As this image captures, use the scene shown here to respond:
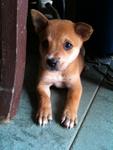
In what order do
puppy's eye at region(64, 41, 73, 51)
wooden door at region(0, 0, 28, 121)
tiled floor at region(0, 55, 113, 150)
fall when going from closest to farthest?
wooden door at region(0, 0, 28, 121), tiled floor at region(0, 55, 113, 150), puppy's eye at region(64, 41, 73, 51)

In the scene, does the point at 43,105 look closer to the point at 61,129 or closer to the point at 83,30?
the point at 61,129

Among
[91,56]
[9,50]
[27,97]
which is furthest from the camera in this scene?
[91,56]

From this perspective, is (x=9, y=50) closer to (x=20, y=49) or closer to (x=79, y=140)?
(x=20, y=49)

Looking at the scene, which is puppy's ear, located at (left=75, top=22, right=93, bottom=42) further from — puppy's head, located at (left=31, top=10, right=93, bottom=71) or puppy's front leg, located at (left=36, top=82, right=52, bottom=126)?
puppy's front leg, located at (left=36, top=82, right=52, bottom=126)

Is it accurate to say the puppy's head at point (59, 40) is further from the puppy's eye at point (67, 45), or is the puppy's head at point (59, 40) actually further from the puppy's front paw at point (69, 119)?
the puppy's front paw at point (69, 119)

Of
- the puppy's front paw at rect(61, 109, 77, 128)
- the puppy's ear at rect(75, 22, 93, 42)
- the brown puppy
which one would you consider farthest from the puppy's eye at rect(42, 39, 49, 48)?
the puppy's front paw at rect(61, 109, 77, 128)

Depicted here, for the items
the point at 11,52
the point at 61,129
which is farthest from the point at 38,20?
the point at 61,129

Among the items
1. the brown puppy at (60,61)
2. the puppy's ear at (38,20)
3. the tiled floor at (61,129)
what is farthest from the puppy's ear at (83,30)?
the tiled floor at (61,129)

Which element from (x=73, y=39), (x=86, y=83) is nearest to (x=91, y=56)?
(x=86, y=83)

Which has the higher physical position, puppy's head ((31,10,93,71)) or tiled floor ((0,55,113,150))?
puppy's head ((31,10,93,71))
